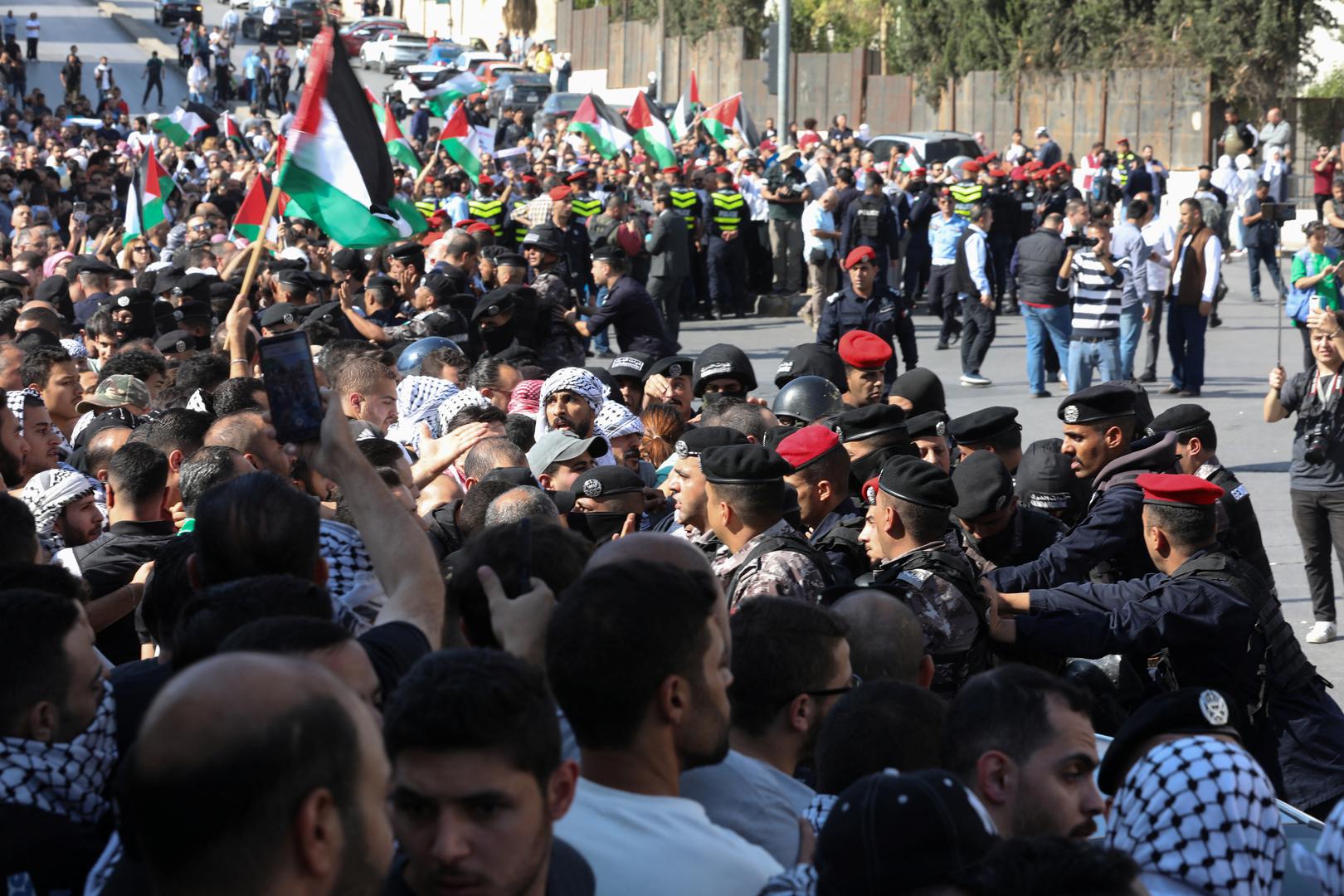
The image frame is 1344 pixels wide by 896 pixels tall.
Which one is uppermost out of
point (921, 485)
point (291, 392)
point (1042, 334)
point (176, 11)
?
point (176, 11)

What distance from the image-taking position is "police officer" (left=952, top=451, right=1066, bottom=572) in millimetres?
6324

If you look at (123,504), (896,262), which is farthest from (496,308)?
(896,262)

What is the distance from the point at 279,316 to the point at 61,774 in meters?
8.23

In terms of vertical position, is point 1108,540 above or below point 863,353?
below

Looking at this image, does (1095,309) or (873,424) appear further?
(1095,309)

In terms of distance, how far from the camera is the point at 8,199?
73.5 ft

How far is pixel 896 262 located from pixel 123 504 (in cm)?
1748

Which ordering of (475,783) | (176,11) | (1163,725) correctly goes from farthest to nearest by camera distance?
(176,11), (1163,725), (475,783)

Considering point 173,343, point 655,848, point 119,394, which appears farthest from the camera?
point 173,343

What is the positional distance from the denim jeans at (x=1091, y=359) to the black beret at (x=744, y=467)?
1021cm

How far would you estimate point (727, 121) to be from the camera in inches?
1092

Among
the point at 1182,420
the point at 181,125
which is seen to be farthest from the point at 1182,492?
the point at 181,125

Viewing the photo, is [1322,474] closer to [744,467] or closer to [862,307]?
[744,467]

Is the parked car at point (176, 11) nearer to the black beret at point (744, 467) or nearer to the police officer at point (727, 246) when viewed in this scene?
the police officer at point (727, 246)
